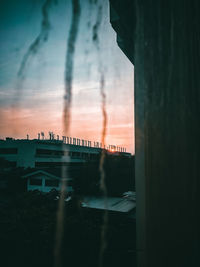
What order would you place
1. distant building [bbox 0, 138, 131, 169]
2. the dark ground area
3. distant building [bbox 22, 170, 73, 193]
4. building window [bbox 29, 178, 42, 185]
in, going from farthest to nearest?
1. distant building [bbox 0, 138, 131, 169]
2. building window [bbox 29, 178, 42, 185]
3. distant building [bbox 22, 170, 73, 193]
4. the dark ground area

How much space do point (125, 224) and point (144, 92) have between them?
3.44 meters

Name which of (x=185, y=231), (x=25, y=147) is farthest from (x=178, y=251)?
(x=25, y=147)

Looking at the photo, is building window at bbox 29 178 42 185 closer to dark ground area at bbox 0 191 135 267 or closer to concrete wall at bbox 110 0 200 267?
dark ground area at bbox 0 191 135 267

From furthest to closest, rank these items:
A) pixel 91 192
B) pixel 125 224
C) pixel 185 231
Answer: pixel 91 192 → pixel 125 224 → pixel 185 231

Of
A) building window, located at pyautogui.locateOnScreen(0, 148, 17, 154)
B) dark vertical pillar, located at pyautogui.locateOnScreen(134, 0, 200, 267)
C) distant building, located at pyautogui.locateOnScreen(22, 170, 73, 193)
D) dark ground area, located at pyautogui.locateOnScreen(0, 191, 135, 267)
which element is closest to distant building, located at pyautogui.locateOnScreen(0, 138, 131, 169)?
building window, located at pyautogui.locateOnScreen(0, 148, 17, 154)

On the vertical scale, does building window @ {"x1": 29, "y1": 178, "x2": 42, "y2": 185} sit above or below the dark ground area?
below

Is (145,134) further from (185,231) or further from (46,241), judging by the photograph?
(46,241)

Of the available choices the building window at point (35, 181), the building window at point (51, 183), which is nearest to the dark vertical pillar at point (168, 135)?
the building window at point (51, 183)

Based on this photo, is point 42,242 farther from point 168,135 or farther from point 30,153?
point 30,153

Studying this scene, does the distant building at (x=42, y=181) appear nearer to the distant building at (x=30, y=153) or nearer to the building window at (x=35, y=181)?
the building window at (x=35, y=181)

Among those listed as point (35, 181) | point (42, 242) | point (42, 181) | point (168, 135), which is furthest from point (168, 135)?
point (35, 181)

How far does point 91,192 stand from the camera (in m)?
5.60

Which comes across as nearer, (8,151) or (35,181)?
(35,181)

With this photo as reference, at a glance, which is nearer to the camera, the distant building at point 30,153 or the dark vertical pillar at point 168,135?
the dark vertical pillar at point 168,135
